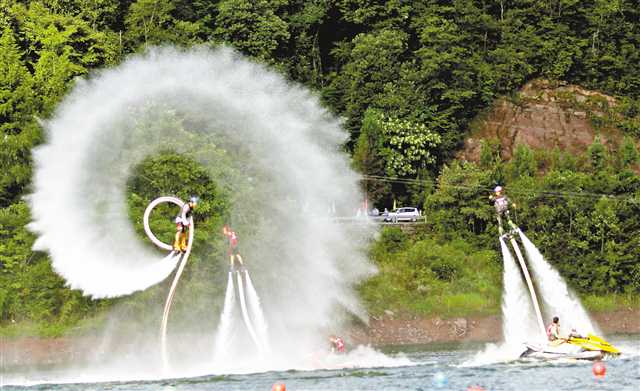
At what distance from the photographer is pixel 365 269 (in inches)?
3812

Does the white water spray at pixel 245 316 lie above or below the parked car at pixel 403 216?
below

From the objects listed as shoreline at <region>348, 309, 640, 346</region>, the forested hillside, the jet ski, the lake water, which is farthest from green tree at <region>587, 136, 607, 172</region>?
the jet ski

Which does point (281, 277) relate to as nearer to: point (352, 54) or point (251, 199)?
point (251, 199)

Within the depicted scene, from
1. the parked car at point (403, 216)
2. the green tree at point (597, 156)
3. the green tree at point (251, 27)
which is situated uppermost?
the green tree at point (251, 27)

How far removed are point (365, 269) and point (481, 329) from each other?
8.25 metres

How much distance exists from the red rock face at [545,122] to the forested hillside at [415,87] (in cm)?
103

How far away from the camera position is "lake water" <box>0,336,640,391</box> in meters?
67.2

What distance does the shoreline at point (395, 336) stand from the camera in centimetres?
9181

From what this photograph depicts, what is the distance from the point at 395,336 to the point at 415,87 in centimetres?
3157

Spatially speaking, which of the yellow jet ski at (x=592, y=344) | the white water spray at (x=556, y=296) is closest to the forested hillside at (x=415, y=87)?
the white water spray at (x=556, y=296)

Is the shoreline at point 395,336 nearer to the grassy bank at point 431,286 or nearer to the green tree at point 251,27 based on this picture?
the grassy bank at point 431,286

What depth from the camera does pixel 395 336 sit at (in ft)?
314

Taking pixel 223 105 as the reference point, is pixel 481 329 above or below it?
below

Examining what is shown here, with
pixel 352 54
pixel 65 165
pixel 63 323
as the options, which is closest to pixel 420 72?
pixel 352 54
